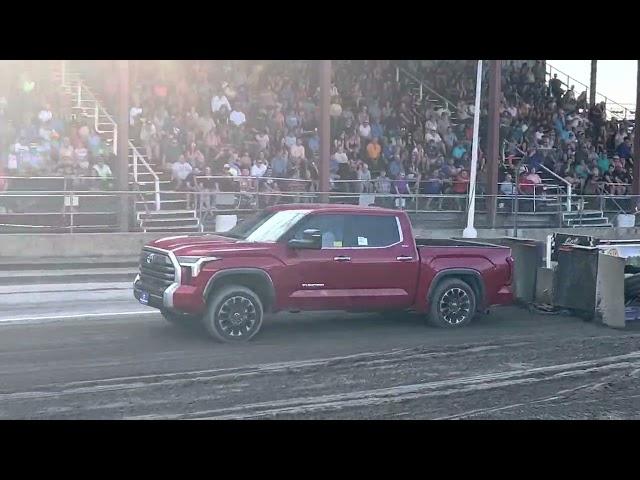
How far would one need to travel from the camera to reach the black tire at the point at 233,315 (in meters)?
10.7

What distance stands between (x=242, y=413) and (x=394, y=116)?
2052 centimetres

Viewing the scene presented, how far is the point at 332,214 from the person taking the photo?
1173cm

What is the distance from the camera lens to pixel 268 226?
11.6m

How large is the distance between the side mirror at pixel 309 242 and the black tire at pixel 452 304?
1.88 meters

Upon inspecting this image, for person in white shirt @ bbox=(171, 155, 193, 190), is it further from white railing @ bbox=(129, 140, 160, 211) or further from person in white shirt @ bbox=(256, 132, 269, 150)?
person in white shirt @ bbox=(256, 132, 269, 150)

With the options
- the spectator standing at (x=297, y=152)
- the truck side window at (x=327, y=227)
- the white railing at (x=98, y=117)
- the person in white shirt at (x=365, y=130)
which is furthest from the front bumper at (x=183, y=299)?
the person in white shirt at (x=365, y=130)

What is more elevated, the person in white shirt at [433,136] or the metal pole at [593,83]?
the metal pole at [593,83]

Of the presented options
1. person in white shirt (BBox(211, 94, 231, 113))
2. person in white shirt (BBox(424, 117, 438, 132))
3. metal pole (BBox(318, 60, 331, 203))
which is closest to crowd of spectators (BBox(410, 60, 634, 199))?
person in white shirt (BBox(424, 117, 438, 132))

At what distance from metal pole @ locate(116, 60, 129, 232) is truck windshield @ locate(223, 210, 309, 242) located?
8.56 metres

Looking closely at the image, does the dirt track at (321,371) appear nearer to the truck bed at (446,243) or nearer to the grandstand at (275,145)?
the truck bed at (446,243)

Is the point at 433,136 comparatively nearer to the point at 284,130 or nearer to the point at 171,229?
the point at 284,130

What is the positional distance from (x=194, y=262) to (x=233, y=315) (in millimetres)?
761
